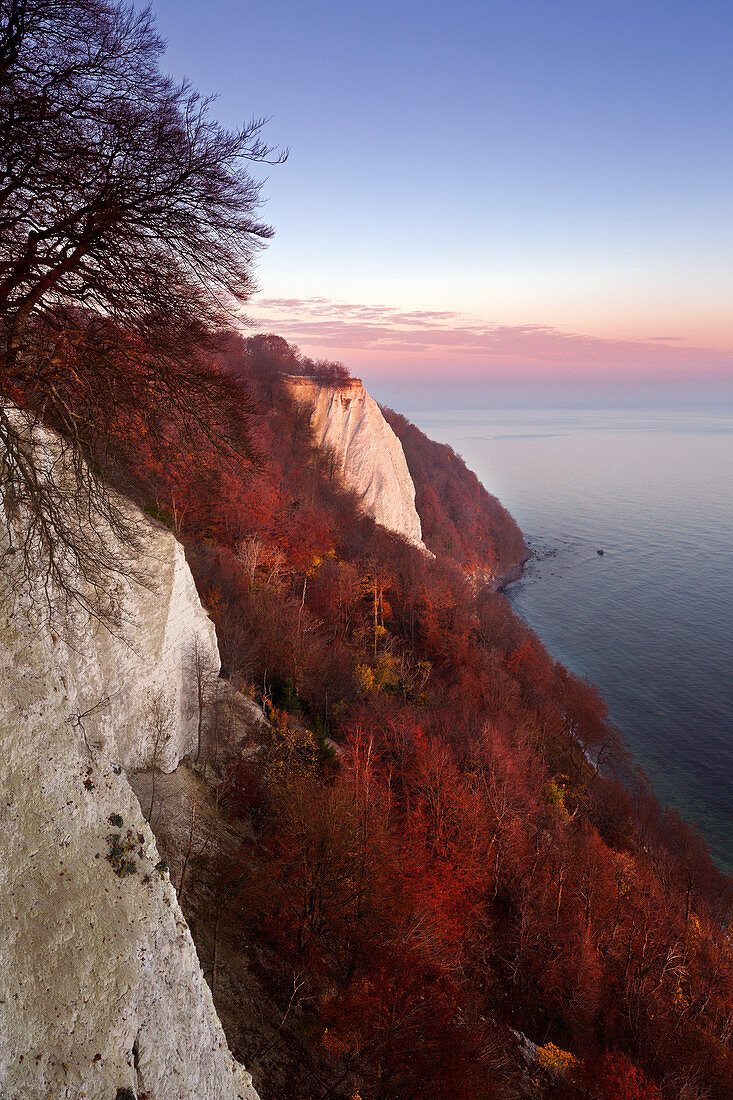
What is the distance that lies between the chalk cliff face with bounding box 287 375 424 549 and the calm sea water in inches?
675

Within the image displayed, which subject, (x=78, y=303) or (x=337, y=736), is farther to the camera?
(x=337, y=736)

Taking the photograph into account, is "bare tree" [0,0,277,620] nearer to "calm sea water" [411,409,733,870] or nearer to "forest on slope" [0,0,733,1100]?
"forest on slope" [0,0,733,1100]

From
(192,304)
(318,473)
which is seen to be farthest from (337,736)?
(318,473)

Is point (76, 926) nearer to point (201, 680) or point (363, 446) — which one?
point (201, 680)

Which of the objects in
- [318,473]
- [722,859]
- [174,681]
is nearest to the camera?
[174,681]

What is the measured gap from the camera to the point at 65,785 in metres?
6.04

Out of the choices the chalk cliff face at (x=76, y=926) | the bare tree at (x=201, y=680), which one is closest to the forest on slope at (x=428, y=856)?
the bare tree at (x=201, y=680)

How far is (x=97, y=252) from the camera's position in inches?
212

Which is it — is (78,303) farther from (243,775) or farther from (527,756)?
(527,756)

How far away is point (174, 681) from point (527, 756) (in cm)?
2228

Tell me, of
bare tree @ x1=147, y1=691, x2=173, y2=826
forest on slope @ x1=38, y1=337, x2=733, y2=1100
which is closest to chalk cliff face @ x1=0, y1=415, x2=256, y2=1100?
forest on slope @ x1=38, y1=337, x2=733, y2=1100

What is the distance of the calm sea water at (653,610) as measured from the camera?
34.8m

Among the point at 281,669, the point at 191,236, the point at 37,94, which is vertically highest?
the point at 37,94

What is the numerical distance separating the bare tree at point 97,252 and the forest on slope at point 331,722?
3cm
